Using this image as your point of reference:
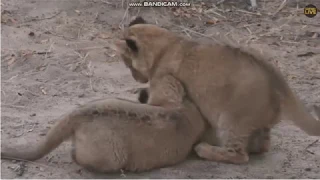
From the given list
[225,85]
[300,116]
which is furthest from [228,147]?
[300,116]

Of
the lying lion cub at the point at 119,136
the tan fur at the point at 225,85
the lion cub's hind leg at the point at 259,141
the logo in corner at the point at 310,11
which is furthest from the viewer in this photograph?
the logo in corner at the point at 310,11

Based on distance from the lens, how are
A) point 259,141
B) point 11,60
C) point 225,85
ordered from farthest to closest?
point 11,60, point 259,141, point 225,85

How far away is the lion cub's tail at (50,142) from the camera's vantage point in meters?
5.71

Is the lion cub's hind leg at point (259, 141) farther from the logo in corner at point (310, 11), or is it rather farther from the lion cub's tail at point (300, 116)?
the logo in corner at point (310, 11)

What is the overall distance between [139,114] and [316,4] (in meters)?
5.32

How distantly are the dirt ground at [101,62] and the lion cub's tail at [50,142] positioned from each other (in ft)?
0.22

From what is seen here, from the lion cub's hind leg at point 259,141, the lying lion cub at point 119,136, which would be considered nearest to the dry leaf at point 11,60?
the lying lion cub at point 119,136

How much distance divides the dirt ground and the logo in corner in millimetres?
83

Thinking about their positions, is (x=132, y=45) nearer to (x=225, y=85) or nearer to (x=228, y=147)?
(x=225, y=85)

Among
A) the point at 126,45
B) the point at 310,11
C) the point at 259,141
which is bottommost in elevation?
the point at 259,141

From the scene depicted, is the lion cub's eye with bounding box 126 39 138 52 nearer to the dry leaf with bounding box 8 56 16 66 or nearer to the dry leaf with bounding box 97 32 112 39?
the dry leaf with bounding box 8 56 16 66

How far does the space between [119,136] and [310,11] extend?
5.13m

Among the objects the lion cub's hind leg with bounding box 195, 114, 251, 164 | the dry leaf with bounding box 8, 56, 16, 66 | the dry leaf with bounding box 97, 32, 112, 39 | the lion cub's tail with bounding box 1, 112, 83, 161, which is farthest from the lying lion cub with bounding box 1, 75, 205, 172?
the dry leaf with bounding box 97, 32, 112, 39

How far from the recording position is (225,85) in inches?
241
